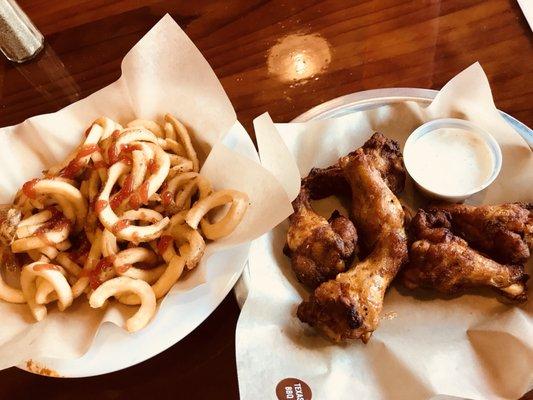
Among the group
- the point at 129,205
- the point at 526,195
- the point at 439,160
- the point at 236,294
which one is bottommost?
the point at 526,195

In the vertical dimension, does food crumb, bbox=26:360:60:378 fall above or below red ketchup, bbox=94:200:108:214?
below

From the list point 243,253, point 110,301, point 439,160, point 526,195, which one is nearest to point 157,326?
point 110,301

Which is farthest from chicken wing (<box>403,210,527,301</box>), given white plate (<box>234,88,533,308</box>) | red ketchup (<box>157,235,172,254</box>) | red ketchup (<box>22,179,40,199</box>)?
red ketchup (<box>22,179,40,199</box>)

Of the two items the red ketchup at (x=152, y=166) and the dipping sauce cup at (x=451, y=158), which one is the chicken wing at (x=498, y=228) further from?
the red ketchup at (x=152, y=166)

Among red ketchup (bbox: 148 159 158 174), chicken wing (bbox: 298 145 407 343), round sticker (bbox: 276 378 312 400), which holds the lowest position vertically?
round sticker (bbox: 276 378 312 400)

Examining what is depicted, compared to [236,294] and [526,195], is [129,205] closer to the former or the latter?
[236,294]

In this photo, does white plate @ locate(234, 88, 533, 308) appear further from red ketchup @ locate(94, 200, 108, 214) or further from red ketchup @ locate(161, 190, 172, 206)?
red ketchup @ locate(94, 200, 108, 214)

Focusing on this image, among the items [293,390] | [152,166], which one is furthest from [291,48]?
[293,390]

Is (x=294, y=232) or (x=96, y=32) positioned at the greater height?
(x=96, y=32)
